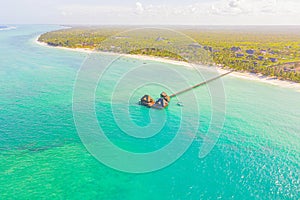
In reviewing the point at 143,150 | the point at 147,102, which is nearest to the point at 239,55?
the point at 147,102

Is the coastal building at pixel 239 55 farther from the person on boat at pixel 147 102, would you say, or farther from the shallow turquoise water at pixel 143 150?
the person on boat at pixel 147 102

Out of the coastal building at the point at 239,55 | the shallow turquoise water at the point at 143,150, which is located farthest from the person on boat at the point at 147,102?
the coastal building at the point at 239,55

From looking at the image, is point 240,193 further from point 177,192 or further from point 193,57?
point 193,57

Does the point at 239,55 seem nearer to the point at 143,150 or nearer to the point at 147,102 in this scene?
the point at 147,102

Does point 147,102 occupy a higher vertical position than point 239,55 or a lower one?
lower

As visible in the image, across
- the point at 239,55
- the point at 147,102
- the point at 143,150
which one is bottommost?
the point at 143,150

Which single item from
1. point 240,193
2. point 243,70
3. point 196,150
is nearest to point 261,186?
point 240,193

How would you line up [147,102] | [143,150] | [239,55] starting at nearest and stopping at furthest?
[143,150] < [147,102] < [239,55]

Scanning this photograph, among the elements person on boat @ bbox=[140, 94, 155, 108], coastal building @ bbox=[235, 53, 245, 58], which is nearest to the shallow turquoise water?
person on boat @ bbox=[140, 94, 155, 108]
